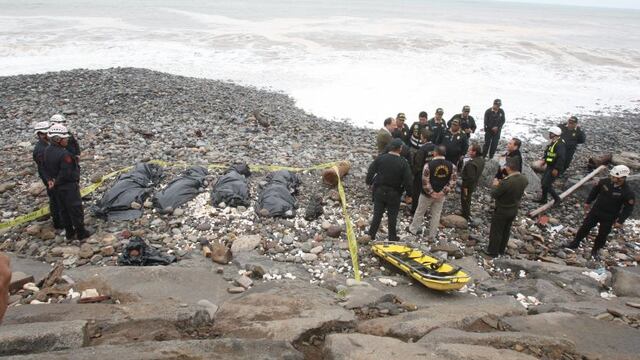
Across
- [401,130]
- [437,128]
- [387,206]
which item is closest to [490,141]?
[437,128]

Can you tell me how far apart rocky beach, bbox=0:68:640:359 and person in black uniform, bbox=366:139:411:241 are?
2.40 ft

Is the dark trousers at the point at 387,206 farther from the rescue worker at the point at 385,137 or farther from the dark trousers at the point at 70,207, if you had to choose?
the dark trousers at the point at 70,207

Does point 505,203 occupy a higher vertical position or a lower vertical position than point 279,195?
higher

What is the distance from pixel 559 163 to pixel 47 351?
29.1 ft

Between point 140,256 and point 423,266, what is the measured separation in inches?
158

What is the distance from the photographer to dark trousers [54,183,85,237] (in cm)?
644

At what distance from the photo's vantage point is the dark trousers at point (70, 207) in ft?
21.1

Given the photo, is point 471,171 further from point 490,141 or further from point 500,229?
point 490,141

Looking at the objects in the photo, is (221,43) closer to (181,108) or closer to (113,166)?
(181,108)

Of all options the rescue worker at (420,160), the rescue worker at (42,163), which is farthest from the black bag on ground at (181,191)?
the rescue worker at (420,160)

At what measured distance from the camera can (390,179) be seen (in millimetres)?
6695

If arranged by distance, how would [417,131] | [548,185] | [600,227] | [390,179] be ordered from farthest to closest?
[548,185] < [417,131] < [600,227] < [390,179]

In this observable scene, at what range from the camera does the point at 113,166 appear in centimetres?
922

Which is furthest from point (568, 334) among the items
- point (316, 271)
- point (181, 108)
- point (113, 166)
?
point (181, 108)
